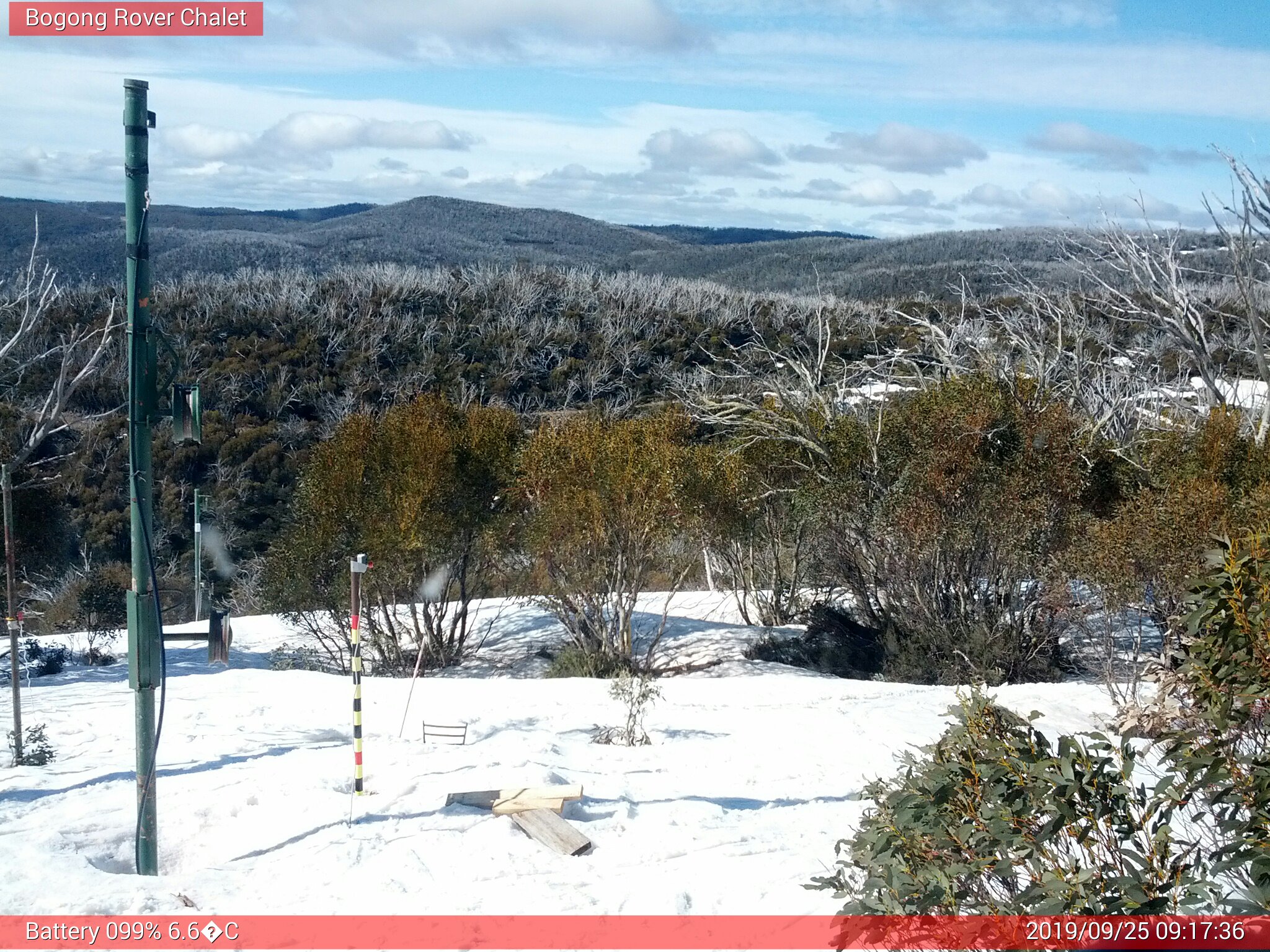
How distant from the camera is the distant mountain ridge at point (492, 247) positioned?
167 ft

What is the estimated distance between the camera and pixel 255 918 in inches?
171

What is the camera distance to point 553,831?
536 cm

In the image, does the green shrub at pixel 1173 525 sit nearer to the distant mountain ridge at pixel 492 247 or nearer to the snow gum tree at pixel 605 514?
the snow gum tree at pixel 605 514

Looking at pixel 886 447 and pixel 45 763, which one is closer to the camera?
pixel 45 763

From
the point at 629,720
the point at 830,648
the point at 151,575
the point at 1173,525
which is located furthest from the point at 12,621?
the point at 1173,525

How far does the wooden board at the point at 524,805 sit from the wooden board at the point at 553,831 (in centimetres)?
4

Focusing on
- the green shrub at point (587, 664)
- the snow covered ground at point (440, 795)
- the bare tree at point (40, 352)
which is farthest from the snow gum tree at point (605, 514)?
the bare tree at point (40, 352)

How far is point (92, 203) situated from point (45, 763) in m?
69.4

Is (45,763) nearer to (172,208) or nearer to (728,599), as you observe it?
(728,599)

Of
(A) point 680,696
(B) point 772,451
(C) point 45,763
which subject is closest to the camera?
(C) point 45,763

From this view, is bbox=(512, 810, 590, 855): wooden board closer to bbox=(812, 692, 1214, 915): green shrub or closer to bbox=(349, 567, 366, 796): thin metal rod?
bbox=(349, 567, 366, 796): thin metal rod

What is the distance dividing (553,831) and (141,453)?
268 centimetres

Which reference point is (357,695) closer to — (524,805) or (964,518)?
(524,805)

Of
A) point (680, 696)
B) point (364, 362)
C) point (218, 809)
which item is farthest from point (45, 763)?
point (364, 362)
